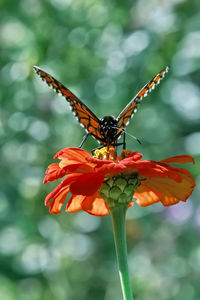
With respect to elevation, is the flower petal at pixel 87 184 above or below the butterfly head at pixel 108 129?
below

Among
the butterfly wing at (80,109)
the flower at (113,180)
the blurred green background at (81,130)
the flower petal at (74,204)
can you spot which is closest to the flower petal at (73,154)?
the flower at (113,180)

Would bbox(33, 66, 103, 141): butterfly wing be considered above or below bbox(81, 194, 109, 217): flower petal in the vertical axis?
above

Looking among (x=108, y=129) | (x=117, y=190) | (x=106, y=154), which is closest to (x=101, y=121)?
(x=108, y=129)

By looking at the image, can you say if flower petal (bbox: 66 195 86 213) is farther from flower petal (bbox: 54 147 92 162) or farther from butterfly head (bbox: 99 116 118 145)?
butterfly head (bbox: 99 116 118 145)

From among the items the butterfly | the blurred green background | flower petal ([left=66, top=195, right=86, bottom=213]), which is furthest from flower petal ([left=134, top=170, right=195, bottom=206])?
the blurred green background

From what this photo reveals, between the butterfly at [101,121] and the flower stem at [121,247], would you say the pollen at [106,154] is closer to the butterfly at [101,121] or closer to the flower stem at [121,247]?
the butterfly at [101,121]
